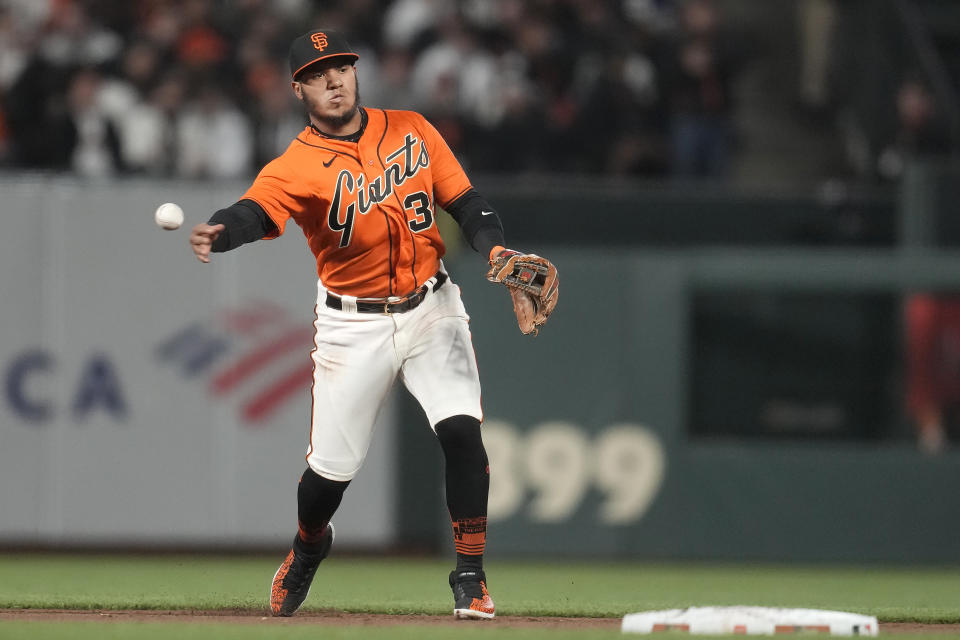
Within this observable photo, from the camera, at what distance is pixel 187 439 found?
981 cm

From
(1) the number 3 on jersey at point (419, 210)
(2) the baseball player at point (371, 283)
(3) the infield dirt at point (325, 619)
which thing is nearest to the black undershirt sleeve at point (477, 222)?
(2) the baseball player at point (371, 283)

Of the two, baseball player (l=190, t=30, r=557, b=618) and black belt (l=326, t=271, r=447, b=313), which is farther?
black belt (l=326, t=271, r=447, b=313)

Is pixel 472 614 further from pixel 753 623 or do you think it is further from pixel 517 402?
pixel 517 402

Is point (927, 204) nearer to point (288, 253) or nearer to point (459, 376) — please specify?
point (288, 253)

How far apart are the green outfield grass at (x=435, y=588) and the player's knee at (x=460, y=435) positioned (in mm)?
665

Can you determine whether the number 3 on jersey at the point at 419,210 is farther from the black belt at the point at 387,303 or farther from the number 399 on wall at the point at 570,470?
the number 399 on wall at the point at 570,470

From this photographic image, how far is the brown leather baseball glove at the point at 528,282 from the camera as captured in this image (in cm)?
520

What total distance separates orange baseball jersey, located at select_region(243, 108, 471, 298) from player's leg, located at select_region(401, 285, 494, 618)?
208 mm

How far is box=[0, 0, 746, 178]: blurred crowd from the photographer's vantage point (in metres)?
→ 10.9

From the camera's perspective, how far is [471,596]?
5465 millimetres

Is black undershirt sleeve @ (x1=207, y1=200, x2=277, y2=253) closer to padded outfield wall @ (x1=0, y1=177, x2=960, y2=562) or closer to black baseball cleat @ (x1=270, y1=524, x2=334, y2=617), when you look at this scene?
black baseball cleat @ (x1=270, y1=524, x2=334, y2=617)

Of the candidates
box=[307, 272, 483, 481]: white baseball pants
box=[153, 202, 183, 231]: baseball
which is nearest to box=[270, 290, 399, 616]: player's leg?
box=[307, 272, 483, 481]: white baseball pants

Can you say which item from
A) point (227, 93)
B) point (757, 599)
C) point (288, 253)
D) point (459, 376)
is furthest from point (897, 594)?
point (227, 93)

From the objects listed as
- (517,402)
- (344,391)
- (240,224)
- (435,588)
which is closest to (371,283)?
(344,391)
